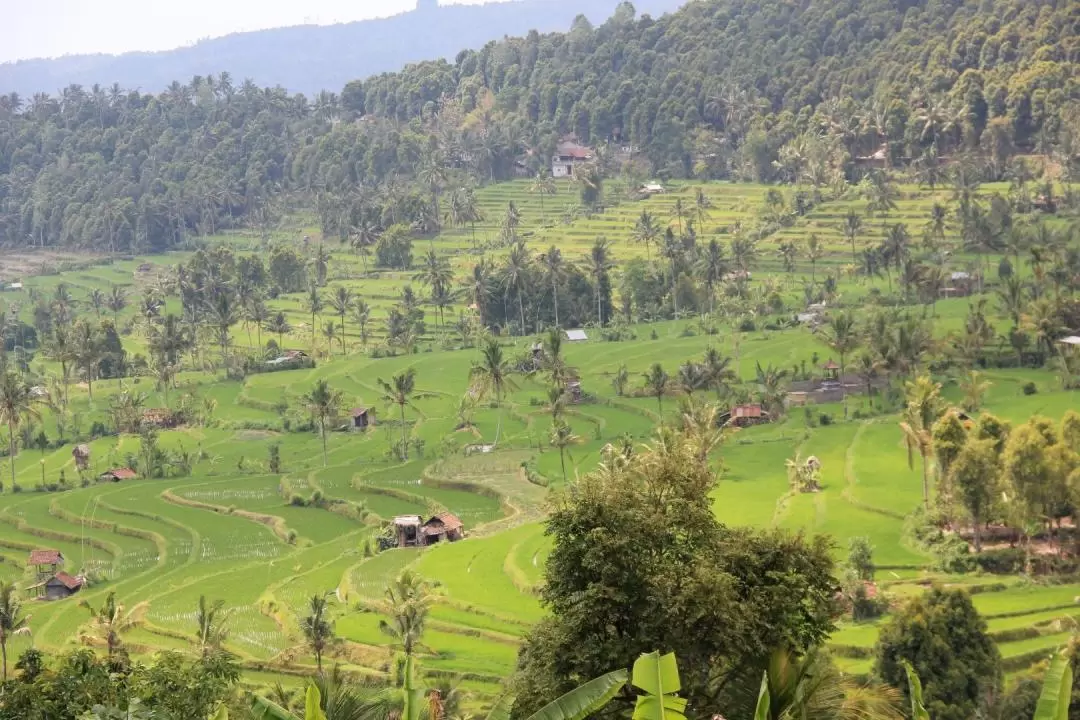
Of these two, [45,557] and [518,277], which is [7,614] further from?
[518,277]

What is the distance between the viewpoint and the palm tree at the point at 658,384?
58500 mm

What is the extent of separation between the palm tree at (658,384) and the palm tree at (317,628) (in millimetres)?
23140

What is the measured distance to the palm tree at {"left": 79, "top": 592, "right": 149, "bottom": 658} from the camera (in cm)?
3331

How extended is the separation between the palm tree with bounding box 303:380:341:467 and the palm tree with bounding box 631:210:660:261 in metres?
28.0

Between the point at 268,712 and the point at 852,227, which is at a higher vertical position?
the point at 268,712

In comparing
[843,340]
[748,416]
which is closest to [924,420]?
[748,416]

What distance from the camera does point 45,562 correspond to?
152 ft

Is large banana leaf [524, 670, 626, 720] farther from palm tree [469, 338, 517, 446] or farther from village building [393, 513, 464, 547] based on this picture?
palm tree [469, 338, 517, 446]

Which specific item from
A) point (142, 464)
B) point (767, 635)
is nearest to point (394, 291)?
point (142, 464)

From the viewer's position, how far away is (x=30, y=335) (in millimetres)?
90875

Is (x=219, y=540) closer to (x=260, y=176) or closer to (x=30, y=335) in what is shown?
(x=30, y=335)

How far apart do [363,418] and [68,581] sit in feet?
70.9

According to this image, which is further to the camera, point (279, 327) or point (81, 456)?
point (279, 327)

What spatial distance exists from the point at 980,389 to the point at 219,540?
2645 centimetres
